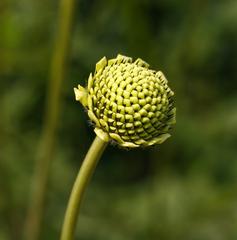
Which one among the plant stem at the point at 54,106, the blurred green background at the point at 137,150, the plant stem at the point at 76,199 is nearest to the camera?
the plant stem at the point at 76,199

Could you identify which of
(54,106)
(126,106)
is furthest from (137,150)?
(126,106)

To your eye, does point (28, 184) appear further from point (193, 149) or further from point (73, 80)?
point (193, 149)

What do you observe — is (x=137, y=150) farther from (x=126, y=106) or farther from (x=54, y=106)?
(x=126, y=106)

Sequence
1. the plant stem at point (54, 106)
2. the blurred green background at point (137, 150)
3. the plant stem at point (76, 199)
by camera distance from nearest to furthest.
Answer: the plant stem at point (76, 199) < the plant stem at point (54, 106) < the blurred green background at point (137, 150)

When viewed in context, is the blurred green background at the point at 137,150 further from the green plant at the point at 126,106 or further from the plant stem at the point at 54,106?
the green plant at the point at 126,106

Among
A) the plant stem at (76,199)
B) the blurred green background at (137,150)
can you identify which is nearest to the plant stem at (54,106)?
the blurred green background at (137,150)

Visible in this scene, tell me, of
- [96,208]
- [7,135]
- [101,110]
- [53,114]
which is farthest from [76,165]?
[101,110]

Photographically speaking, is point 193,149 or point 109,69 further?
point 193,149
